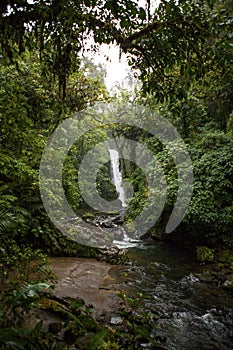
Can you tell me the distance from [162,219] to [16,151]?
748 centimetres

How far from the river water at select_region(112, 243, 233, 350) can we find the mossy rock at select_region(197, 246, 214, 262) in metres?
0.30

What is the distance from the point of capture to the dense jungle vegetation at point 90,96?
3.17 m

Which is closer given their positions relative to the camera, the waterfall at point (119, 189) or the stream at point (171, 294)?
the stream at point (171, 294)

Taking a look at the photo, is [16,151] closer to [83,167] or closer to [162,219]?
[162,219]

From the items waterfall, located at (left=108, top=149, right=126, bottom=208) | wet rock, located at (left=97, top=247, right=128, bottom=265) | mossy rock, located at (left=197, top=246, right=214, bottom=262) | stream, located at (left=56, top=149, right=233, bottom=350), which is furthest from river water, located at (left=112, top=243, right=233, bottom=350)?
waterfall, located at (left=108, top=149, right=126, bottom=208)

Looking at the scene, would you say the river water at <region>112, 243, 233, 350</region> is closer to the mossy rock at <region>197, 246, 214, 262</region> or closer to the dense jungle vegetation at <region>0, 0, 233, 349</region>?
the mossy rock at <region>197, 246, 214, 262</region>

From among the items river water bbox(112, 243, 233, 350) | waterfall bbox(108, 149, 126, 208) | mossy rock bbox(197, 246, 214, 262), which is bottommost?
river water bbox(112, 243, 233, 350)

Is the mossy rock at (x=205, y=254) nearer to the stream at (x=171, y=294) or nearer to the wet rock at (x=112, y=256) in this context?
the stream at (x=171, y=294)

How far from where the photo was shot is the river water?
4.38 m

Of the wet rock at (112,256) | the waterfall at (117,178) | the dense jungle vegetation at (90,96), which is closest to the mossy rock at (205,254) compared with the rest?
the dense jungle vegetation at (90,96)

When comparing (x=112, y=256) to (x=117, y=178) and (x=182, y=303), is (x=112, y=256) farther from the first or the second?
(x=117, y=178)

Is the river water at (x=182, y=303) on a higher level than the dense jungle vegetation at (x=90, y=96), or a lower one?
lower

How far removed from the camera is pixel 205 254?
8.84 metres

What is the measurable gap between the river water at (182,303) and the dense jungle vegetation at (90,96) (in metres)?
1.93
